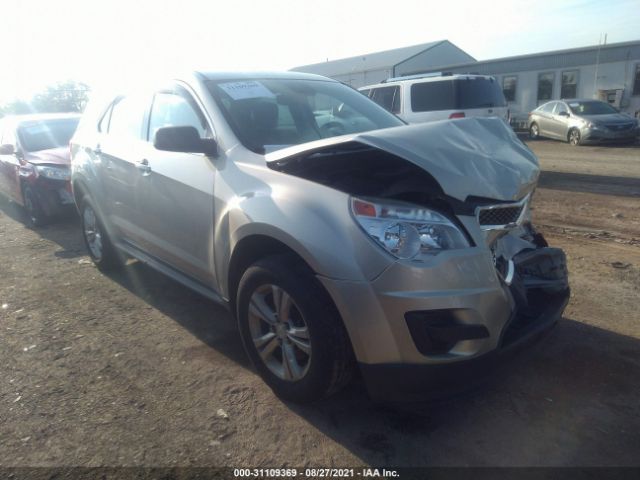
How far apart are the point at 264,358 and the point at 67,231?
5486 millimetres

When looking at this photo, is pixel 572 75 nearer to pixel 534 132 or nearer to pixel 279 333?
pixel 534 132

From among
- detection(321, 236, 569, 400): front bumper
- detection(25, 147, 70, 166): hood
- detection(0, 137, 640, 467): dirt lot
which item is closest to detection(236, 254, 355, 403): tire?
detection(321, 236, 569, 400): front bumper

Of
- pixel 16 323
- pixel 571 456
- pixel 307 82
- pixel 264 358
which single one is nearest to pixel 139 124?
pixel 307 82

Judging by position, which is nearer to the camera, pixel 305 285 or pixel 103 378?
pixel 305 285

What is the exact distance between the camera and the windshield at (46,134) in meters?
8.04

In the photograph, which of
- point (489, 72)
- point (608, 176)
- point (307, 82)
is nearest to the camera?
point (307, 82)

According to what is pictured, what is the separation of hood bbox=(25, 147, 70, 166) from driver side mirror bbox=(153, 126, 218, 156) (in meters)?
4.95

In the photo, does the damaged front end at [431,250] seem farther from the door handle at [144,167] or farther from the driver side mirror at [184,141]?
the door handle at [144,167]

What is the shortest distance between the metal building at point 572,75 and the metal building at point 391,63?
7.85 meters

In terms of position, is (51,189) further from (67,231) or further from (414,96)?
(414,96)

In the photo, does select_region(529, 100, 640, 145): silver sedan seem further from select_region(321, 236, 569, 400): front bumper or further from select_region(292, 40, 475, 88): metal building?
select_region(292, 40, 475, 88): metal building

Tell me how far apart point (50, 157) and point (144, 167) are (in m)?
4.55

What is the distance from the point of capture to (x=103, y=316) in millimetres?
4258

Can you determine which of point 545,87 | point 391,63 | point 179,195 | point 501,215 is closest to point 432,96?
point 179,195
